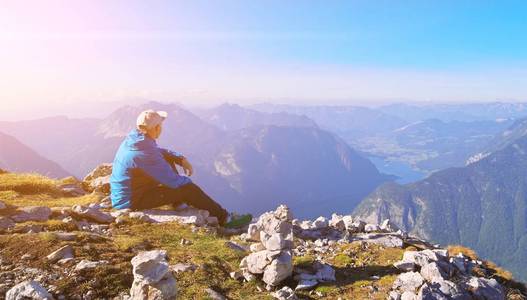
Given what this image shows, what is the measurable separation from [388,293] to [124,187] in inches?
412

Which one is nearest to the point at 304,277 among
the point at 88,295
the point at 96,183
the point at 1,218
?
the point at 88,295

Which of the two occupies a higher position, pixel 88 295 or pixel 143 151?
pixel 143 151

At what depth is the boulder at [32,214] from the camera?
511 inches

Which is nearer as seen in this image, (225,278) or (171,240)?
(225,278)

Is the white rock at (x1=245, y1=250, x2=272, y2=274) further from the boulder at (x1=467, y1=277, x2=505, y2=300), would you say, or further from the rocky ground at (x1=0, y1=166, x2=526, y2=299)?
the boulder at (x1=467, y1=277, x2=505, y2=300)

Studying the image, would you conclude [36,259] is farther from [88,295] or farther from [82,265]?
[88,295]

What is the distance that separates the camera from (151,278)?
294 inches

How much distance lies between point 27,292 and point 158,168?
788cm

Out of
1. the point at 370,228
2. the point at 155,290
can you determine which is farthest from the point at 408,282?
the point at 370,228

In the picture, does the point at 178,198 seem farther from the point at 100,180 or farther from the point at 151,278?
the point at 151,278

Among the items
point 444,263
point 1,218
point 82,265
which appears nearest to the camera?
point 82,265

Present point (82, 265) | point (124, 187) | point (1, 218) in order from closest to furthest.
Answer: point (82, 265) < point (1, 218) < point (124, 187)

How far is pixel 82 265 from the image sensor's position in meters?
9.11

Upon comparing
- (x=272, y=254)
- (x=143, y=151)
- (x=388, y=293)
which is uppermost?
(x=143, y=151)
